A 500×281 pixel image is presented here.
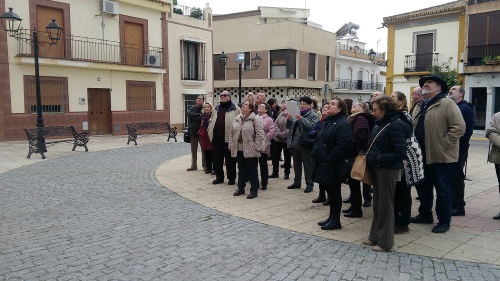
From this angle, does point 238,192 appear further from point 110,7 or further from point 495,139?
point 110,7

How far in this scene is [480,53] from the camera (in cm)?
2273

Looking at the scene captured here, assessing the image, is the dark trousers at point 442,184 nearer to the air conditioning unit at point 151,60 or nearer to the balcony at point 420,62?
the air conditioning unit at point 151,60

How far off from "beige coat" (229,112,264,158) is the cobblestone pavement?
1.25 metres

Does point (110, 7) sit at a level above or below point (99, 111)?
above

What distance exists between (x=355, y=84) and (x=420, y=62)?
15613 millimetres

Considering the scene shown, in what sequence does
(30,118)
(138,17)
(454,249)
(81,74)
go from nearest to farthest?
(454,249)
(30,118)
(81,74)
(138,17)

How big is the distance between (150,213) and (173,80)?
58.3 feet

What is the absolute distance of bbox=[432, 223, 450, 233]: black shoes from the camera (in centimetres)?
531

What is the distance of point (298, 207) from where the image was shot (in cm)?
659

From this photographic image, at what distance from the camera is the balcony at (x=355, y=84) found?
126ft

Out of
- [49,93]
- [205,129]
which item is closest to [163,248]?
[205,129]

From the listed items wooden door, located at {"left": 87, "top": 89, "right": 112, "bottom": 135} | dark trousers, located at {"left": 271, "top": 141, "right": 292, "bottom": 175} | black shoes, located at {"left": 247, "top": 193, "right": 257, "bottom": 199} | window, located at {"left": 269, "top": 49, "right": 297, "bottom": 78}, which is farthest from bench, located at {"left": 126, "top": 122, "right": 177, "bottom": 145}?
window, located at {"left": 269, "top": 49, "right": 297, "bottom": 78}

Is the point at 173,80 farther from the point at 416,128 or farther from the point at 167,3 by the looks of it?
the point at 416,128

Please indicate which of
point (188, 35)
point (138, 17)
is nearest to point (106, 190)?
point (138, 17)
